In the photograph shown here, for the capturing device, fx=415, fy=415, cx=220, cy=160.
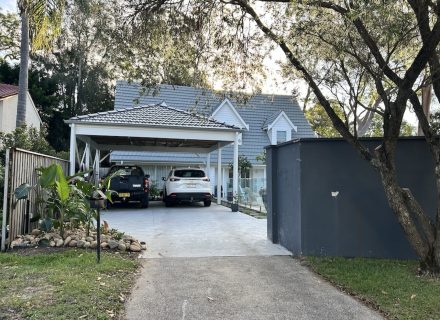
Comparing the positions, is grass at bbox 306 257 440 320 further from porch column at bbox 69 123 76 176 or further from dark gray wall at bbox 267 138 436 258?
porch column at bbox 69 123 76 176

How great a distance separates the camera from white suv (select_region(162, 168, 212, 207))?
17.2 m

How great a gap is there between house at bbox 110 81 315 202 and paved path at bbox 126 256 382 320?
1513 centimetres

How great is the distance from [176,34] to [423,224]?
6.12 m

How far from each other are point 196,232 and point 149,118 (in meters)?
6.85

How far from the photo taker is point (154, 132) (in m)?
15.7

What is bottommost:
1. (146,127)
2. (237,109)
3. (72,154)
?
(72,154)

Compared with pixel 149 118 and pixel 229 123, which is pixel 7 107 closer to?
pixel 149 118

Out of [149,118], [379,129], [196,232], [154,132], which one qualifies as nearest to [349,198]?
[196,232]

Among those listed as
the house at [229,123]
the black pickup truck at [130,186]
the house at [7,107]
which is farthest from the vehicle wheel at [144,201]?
the house at [7,107]

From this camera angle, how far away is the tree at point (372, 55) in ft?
20.5

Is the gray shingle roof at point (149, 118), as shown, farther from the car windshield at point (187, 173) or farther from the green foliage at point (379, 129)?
the green foliage at point (379, 129)

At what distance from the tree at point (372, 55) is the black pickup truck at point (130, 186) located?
29.2ft

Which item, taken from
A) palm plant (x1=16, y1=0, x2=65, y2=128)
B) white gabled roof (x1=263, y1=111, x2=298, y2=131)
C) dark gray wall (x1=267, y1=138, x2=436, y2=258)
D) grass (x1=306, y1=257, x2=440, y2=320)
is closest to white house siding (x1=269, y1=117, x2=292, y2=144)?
white gabled roof (x1=263, y1=111, x2=298, y2=131)

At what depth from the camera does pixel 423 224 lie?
6.38 meters
